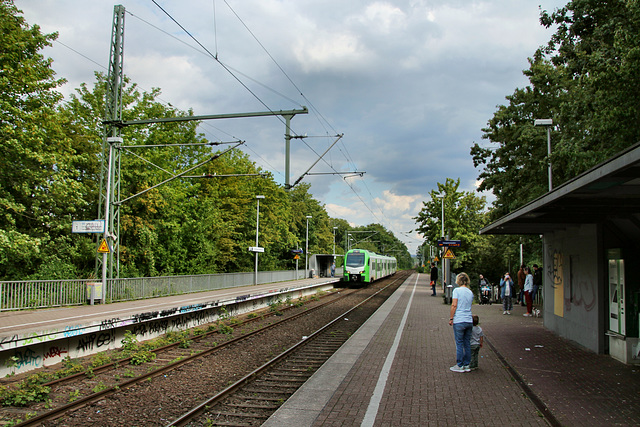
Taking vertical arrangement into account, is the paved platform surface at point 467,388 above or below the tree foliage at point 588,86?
below

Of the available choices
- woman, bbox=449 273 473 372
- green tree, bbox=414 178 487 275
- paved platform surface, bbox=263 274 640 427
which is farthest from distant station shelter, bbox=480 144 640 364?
green tree, bbox=414 178 487 275

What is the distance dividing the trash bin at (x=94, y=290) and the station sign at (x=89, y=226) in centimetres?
211

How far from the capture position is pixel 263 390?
25.7 feet

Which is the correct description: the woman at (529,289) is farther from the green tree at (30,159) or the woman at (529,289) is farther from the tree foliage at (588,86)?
the green tree at (30,159)

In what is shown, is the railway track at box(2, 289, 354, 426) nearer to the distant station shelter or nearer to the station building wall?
the distant station shelter

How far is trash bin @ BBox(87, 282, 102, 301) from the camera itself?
1911 centimetres

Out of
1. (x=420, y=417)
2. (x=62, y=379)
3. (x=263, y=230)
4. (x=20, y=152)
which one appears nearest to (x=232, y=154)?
(x=263, y=230)

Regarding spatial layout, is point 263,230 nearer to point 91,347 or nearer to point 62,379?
point 91,347

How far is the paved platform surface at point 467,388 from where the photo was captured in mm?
5863

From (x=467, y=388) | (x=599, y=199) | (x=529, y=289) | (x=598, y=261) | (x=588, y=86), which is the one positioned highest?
(x=588, y=86)

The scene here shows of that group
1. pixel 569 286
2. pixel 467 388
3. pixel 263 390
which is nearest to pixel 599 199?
pixel 467 388

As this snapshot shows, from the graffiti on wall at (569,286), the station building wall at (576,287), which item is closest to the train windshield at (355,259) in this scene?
the station building wall at (576,287)

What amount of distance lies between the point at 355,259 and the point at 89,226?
2486 cm

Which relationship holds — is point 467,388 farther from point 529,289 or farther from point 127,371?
point 529,289
